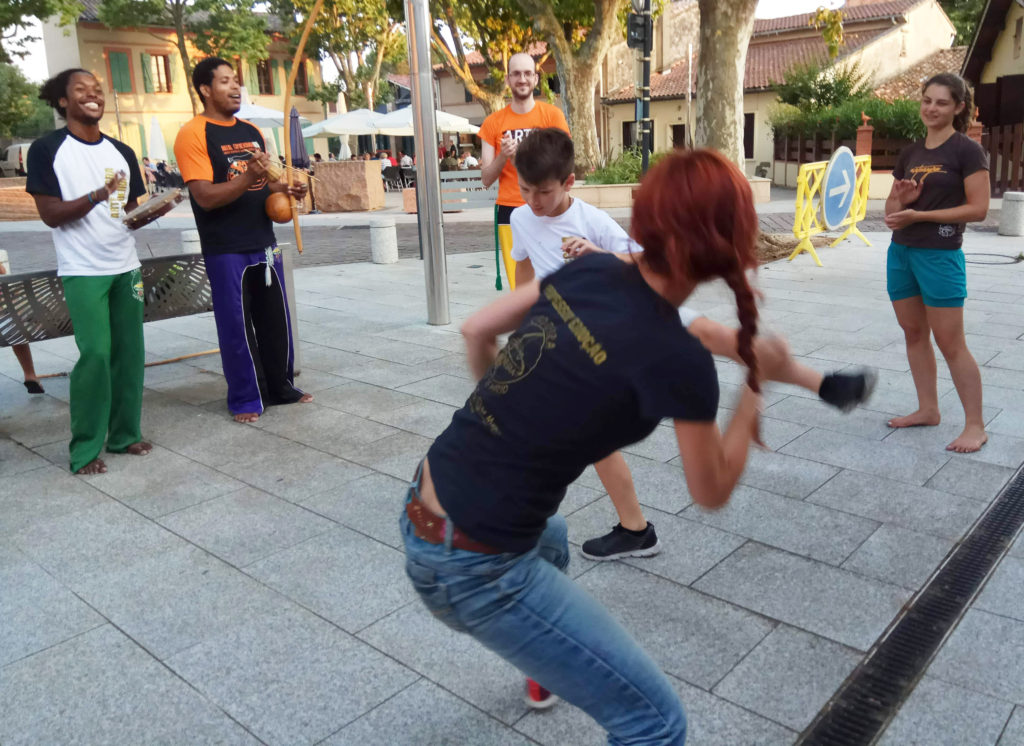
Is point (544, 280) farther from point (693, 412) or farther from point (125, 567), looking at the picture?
point (125, 567)

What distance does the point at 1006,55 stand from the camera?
2603 cm

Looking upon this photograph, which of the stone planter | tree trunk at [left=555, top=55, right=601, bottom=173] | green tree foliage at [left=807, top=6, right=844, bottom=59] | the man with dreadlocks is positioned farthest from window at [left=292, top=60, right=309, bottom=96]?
the man with dreadlocks

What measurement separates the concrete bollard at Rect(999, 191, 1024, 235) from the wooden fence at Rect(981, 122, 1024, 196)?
8.68 m

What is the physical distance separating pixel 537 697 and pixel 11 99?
5645 cm

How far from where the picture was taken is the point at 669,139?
4069 cm

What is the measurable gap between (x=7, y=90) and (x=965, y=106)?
187 ft

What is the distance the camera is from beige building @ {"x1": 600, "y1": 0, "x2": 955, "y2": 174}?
3725cm

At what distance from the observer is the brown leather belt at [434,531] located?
5.53 feet

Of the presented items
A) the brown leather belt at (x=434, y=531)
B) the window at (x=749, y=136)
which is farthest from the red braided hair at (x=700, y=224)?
the window at (x=749, y=136)

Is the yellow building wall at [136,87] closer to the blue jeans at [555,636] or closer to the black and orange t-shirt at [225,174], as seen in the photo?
the black and orange t-shirt at [225,174]

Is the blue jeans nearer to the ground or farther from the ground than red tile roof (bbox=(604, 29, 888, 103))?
nearer to the ground

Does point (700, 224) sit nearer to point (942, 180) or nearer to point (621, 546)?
point (621, 546)

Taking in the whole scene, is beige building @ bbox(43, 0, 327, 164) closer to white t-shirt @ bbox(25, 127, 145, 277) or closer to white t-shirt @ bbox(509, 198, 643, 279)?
white t-shirt @ bbox(25, 127, 145, 277)

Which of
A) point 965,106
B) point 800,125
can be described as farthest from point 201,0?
point 965,106
